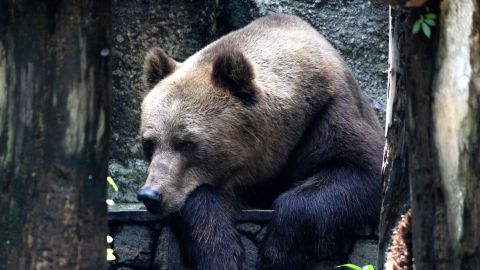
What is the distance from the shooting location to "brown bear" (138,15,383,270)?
6727mm

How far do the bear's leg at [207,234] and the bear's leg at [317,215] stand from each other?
0.77 feet

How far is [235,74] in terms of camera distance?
22.8 feet

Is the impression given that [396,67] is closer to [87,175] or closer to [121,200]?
[87,175]

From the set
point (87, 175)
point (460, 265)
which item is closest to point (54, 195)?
point (87, 175)

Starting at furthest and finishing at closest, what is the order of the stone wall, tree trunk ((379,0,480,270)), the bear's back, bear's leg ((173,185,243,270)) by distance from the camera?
the bear's back → the stone wall → bear's leg ((173,185,243,270)) → tree trunk ((379,0,480,270))

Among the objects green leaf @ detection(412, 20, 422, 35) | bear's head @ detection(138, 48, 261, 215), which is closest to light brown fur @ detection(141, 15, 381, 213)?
bear's head @ detection(138, 48, 261, 215)

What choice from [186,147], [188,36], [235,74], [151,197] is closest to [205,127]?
[186,147]

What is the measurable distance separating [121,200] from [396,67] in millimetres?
4407

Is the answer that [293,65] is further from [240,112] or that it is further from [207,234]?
[207,234]

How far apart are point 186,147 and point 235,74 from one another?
1.97 feet

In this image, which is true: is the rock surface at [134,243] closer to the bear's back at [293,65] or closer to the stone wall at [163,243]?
the stone wall at [163,243]

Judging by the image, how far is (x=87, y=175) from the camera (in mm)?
4246

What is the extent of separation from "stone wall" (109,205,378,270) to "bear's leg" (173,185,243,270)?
0.74ft

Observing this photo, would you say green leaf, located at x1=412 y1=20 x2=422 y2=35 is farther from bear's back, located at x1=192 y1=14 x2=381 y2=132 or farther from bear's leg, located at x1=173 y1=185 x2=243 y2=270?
bear's back, located at x1=192 y1=14 x2=381 y2=132
